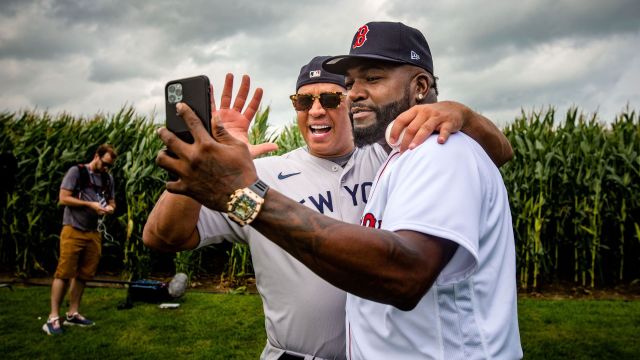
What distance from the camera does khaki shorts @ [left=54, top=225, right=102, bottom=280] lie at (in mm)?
6480

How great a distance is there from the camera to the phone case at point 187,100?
125 centimetres

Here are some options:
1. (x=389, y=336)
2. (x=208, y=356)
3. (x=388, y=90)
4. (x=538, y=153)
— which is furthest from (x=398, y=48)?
(x=538, y=153)

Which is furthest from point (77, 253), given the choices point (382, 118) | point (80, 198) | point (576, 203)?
point (576, 203)

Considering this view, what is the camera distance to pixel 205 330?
6285 millimetres

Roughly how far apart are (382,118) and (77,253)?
603cm

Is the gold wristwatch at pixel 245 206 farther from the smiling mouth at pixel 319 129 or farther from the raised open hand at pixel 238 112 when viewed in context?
the smiling mouth at pixel 319 129

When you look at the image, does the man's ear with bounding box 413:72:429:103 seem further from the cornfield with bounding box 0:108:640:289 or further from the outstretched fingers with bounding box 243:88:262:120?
the cornfield with bounding box 0:108:640:289

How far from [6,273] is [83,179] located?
4.83 m

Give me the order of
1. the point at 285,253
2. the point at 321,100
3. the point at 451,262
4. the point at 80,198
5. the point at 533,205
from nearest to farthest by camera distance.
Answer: the point at 451,262 < the point at 285,253 < the point at 321,100 < the point at 80,198 < the point at 533,205

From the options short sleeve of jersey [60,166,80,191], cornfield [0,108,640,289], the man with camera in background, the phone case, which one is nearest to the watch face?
the phone case

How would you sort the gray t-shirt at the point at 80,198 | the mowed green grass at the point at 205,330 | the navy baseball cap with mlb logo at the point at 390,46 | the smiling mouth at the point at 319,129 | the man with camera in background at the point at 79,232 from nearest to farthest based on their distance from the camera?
the navy baseball cap with mlb logo at the point at 390,46
the smiling mouth at the point at 319,129
the mowed green grass at the point at 205,330
the man with camera in background at the point at 79,232
the gray t-shirt at the point at 80,198

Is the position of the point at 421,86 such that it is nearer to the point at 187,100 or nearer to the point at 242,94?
the point at 242,94

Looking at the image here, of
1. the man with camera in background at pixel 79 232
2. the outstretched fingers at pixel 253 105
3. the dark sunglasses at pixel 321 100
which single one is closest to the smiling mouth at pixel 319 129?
the dark sunglasses at pixel 321 100

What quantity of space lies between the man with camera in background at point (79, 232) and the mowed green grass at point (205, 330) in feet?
1.53
